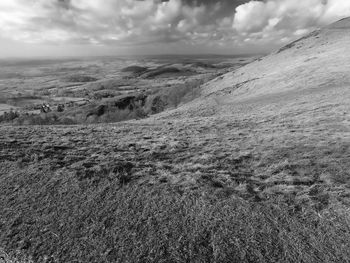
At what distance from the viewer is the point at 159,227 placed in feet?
24.2

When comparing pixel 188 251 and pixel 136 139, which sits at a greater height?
pixel 188 251

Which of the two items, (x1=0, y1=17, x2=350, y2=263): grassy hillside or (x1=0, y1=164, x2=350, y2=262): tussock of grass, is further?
(x1=0, y1=17, x2=350, y2=263): grassy hillside

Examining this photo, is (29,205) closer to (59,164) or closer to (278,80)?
(59,164)

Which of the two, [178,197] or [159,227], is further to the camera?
[178,197]

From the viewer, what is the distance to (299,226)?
725 centimetres

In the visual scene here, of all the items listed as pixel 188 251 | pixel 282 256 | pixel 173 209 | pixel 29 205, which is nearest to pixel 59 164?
pixel 29 205

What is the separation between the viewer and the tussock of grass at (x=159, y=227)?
639 centimetres

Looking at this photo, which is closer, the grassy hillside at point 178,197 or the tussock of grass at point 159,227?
the tussock of grass at point 159,227

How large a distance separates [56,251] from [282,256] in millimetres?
6239

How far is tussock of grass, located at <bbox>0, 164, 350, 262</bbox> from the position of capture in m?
6.39

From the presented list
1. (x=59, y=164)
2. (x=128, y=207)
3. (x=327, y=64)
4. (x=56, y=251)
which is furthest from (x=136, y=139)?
(x=327, y=64)

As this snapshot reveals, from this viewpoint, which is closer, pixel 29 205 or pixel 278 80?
pixel 29 205

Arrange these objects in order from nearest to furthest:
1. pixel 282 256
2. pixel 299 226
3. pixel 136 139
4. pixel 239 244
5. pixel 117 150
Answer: pixel 282 256
pixel 239 244
pixel 299 226
pixel 117 150
pixel 136 139

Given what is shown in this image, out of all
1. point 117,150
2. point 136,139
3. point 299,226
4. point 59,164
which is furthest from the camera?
point 136,139
